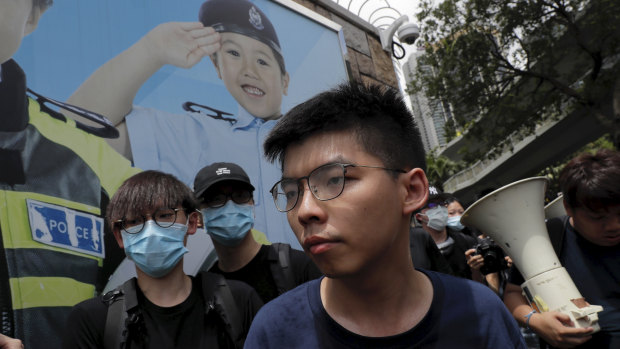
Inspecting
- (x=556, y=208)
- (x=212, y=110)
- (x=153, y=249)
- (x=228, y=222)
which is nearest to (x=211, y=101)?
(x=212, y=110)

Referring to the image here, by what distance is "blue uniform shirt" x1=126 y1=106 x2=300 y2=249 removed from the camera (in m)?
3.66

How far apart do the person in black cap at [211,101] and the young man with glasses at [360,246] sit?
272 cm

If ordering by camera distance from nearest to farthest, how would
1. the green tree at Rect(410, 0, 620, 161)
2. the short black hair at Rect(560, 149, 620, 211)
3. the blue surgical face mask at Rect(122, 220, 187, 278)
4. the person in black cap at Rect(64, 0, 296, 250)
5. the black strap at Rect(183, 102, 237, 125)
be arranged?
the short black hair at Rect(560, 149, 620, 211) → the blue surgical face mask at Rect(122, 220, 187, 278) → the person in black cap at Rect(64, 0, 296, 250) → the black strap at Rect(183, 102, 237, 125) → the green tree at Rect(410, 0, 620, 161)

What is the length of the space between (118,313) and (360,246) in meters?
1.28

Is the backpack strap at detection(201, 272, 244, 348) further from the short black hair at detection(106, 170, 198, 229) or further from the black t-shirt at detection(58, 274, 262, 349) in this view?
the short black hair at detection(106, 170, 198, 229)

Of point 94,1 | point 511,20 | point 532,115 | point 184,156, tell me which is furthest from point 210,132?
point 532,115

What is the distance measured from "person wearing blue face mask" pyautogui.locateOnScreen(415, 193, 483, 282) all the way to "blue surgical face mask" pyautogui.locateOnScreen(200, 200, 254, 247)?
2.11 meters

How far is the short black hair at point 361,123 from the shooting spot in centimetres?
Answer: 110

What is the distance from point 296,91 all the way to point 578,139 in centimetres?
2143

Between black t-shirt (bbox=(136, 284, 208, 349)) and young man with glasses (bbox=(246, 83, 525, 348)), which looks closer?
young man with glasses (bbox=(246, 83, 525, 348))

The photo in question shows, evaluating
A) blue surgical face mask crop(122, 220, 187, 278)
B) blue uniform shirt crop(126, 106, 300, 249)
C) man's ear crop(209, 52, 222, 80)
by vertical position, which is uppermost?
man's ear crop(209, 52, 222, 80)

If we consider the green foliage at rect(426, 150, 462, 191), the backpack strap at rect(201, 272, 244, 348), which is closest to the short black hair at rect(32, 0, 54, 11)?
the backpack strap at rect(201, 272, 244, 348)

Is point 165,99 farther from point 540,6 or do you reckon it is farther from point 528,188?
point 540,6

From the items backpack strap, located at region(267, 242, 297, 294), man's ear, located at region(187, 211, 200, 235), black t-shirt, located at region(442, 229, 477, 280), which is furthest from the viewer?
black t-shirt, located at region(442, 229, 477, 280)
